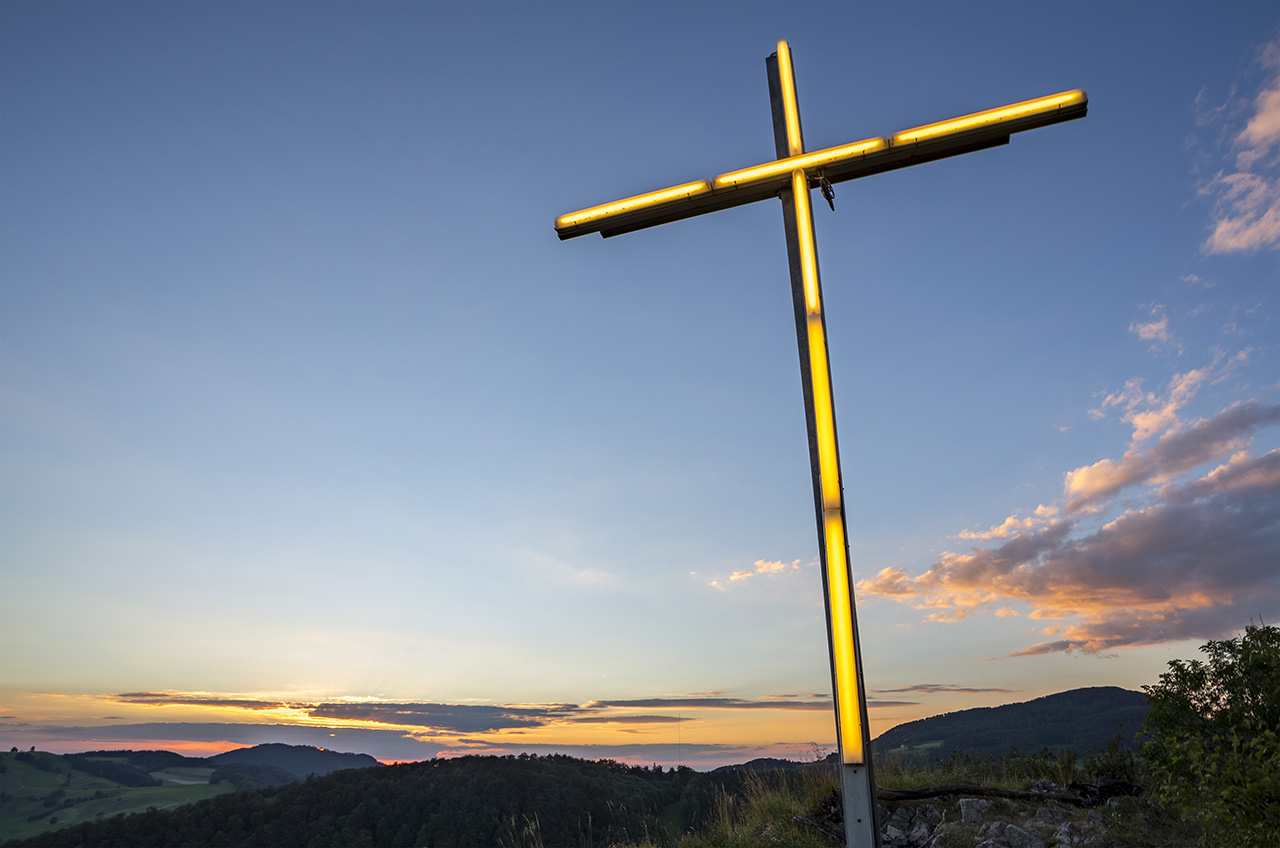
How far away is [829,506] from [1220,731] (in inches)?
240

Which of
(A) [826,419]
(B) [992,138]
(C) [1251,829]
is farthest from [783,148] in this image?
(C) [1251,829]

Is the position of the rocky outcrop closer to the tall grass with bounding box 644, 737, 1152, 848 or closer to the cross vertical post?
the tall grass with bounding box 644, 737, 1152, 848

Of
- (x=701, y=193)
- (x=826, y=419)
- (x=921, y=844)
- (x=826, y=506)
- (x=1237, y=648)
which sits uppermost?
(x=701, y=193)

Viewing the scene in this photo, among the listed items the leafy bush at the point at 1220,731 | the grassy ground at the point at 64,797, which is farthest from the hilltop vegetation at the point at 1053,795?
the grassy ground at the point at 64,797

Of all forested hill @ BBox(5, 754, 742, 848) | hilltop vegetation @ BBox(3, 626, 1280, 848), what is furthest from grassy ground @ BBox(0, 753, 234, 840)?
hilltop vegetation @ BBox(3, 626, 1280, 848)

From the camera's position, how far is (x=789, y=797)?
35.6 ft

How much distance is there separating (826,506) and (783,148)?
11.4 ft

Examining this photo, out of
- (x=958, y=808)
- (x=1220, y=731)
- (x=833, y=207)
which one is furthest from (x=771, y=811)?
(x=833, y=207)

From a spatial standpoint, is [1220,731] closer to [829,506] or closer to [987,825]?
[987,825]

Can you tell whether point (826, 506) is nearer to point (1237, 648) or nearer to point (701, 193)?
point (701, 193)

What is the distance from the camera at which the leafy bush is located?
18.8ft

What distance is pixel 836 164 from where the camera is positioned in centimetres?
627

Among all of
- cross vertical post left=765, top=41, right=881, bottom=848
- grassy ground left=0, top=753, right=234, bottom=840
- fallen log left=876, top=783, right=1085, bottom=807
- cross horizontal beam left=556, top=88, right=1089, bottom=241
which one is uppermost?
cross horizontal beam left=556, top=88, right=1089, bottom=241

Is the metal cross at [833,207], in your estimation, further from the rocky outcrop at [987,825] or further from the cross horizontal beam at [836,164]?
the rocky outcrop at [987,825]
